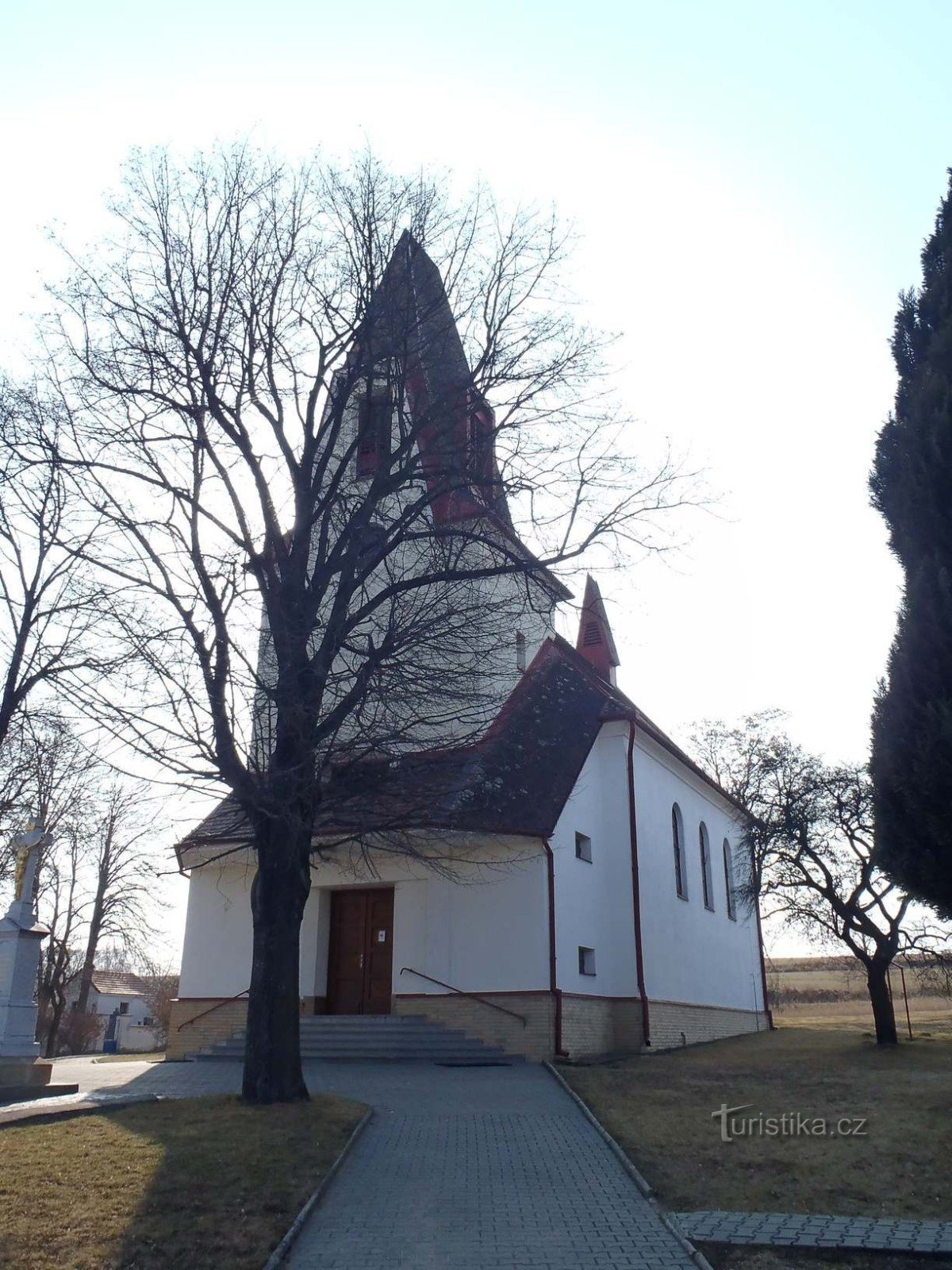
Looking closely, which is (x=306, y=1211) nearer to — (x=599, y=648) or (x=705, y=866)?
(x=705, y=866)

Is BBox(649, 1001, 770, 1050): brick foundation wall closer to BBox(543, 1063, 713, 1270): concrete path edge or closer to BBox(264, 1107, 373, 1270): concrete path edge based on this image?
BBox(543, 1063, 713, 1270): concrete path edge

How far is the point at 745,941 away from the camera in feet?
104

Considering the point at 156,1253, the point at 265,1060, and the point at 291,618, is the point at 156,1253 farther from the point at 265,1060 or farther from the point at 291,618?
the point at 291,618

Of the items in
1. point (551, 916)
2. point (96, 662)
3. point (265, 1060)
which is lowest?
point (265, 1060)

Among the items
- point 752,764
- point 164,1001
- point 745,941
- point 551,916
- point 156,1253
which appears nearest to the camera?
point 156,1253

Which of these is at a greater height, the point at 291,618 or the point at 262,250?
the point at 262,250

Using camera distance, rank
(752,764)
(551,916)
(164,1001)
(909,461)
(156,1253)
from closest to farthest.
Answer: (156,1253), (909,461), (551,916), (752,764), (164,1001)

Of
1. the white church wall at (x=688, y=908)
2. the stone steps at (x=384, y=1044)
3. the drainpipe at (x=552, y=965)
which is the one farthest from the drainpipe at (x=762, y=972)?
the stone steps at (x=384, y=1044)

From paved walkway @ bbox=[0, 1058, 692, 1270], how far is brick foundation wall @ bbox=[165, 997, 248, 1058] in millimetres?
5848

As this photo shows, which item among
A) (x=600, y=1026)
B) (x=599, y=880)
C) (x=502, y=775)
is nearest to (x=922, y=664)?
(x=502, y=775)

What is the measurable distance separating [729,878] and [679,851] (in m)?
5.57

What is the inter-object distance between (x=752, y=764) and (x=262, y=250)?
62.7 ft

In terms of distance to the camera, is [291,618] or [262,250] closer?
[291,618]

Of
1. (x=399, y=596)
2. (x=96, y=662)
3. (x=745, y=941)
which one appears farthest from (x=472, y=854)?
(x=745, y=941)
